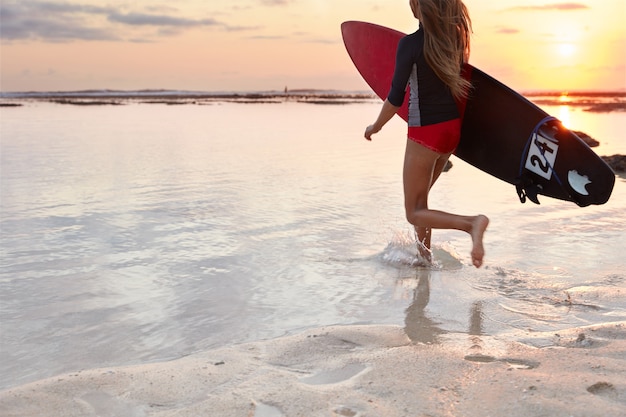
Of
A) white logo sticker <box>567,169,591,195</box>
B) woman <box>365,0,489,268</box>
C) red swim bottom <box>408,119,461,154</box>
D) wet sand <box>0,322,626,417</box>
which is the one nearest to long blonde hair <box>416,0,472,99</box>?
woman <box>365,0,489,268</box>

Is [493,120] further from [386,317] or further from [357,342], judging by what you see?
[357,342]

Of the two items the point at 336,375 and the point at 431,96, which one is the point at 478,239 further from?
the point at 336,375

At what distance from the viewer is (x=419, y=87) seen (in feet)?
14.4

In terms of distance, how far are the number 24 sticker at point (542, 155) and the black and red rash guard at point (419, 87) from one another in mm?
876

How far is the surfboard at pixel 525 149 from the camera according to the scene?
16.1 feet

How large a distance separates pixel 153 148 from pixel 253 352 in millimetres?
11083

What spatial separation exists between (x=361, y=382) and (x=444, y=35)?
235cm

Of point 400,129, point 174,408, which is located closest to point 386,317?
point 174,408

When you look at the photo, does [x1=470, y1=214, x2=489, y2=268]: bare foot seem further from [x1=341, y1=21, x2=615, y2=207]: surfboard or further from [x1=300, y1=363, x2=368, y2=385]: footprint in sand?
[x1=300, y1=363, x2=368, y2=385]: footprint in sand

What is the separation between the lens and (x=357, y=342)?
3547 mm

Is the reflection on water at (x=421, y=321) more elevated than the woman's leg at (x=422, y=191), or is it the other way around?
the woman's leg at (x=422, y=191)

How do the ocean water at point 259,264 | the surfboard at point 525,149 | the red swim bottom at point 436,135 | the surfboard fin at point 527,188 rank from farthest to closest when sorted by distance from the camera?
1. the surfboard fin at point 527,188
2. the surfboard at point 525,149
3. the red swim bottom at point 436,135
4. the ocean water at point 259,264

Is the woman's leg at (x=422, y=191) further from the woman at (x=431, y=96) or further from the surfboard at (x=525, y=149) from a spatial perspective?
the surfboard at (x=525, y=149)

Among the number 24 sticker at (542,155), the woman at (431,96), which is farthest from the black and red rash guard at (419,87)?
the number 24 sticker at (542,155)
